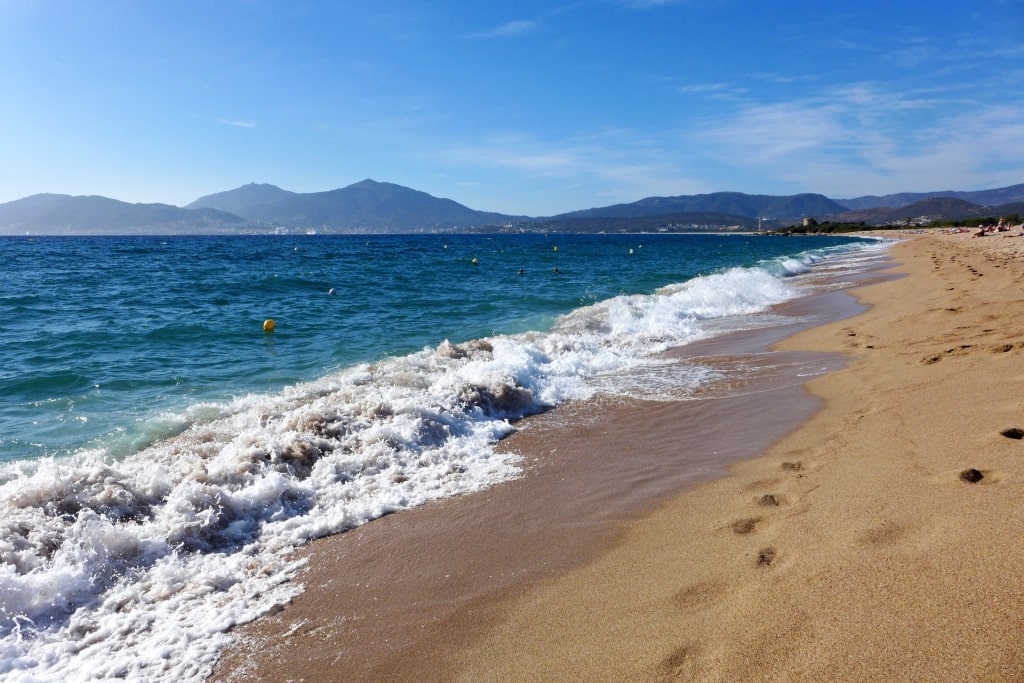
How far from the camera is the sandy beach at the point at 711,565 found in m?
2.78

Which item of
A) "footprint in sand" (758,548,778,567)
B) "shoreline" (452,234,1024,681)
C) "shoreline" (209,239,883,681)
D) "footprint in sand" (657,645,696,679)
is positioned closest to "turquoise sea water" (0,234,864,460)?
"shoreline" (209,239,883,681)

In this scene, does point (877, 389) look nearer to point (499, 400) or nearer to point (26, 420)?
point (499, 400)

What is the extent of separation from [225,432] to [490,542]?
13.8 ft

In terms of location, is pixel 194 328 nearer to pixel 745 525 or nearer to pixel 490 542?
pixel 490 542

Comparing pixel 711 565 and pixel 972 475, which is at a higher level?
pixel 972 475

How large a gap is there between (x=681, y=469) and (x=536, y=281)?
2519cm

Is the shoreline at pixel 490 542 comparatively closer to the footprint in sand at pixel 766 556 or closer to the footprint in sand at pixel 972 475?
the footprint in sand at pixel 766 556

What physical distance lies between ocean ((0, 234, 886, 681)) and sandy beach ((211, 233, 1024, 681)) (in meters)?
0.53

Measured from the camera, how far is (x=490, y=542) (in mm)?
4422

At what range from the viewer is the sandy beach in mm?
2781

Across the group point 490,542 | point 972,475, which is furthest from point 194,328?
point 972,475

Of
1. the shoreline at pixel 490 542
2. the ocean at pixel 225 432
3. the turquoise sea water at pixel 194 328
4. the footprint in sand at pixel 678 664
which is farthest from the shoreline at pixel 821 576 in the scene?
the turquoise sea water at pixel 194 328

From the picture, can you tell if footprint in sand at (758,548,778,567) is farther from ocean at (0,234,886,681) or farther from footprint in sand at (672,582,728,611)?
ocean at (0,234,886,681)

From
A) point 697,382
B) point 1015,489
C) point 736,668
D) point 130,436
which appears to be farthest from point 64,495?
point 697,382
